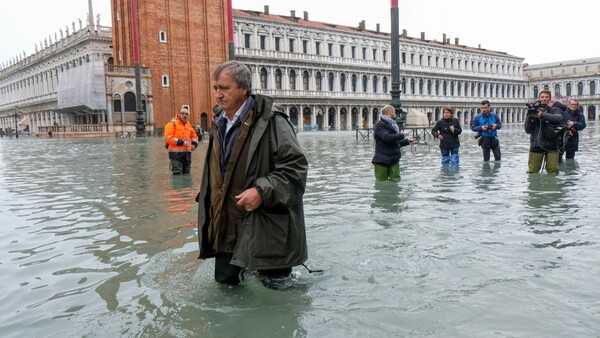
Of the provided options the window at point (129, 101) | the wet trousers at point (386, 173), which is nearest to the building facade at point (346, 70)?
the window at point (129, 101)

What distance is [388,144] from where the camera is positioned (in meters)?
8.57

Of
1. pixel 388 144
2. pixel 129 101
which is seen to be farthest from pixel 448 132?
pixel 129 101

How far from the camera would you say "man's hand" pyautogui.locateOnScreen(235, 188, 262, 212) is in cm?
301

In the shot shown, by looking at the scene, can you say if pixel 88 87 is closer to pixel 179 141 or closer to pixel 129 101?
pixel 129 101

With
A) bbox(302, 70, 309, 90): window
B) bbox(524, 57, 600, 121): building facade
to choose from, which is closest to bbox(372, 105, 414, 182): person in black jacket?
bbox(302, 70, 309, 90): window

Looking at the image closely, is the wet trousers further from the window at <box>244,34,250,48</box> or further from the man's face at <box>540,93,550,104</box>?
the window at <box>244,34,250,48</box>

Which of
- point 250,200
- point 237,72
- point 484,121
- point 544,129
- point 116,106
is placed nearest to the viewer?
point 250,200

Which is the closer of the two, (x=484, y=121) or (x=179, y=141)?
(x=179, y=141)

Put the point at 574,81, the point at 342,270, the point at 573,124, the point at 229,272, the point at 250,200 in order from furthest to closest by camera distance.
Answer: the point at 574,81, the point at 573,124, the point at 342,270, the point at 229,272, the point at 250,200

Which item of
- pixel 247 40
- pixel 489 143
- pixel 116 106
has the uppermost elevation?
pixel 247 40

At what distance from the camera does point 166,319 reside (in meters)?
3.11

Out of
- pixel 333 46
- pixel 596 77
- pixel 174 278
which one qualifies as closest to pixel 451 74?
pixel 333 46

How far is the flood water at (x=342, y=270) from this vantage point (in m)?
3.01

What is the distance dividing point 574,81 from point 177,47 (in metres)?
74.6
